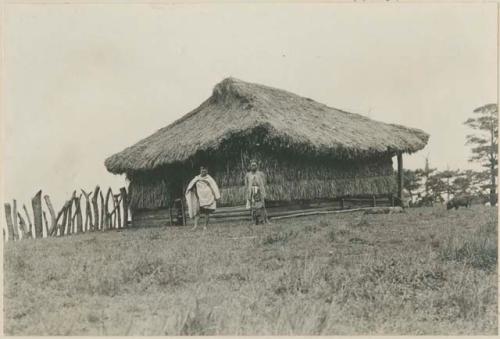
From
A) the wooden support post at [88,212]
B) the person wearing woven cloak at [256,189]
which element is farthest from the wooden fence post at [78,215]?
Result: the person wearing woven cloak at [256,189]

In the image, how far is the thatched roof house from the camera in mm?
12680

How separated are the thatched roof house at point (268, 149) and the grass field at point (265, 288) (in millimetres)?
4584

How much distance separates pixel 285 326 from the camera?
4.45m

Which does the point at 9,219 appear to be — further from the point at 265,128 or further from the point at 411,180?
the point at 411,180

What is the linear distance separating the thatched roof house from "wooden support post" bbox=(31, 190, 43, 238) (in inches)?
103

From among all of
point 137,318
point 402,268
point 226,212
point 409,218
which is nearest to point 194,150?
point 226,212

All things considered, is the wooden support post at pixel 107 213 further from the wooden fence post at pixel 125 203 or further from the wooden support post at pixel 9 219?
the wooden support post at pixel 9 219

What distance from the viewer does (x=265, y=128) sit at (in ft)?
39.9

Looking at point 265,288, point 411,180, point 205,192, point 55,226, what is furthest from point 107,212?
point 411,180

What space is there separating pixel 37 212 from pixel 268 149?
18.0ft

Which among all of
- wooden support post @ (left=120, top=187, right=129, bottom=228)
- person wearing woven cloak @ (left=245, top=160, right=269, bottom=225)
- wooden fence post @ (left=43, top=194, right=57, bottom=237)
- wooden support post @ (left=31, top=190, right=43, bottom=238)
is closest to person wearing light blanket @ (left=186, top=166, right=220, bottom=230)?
person wearing woven cloak @ (left=245, top=160, right=269, bottom=225)

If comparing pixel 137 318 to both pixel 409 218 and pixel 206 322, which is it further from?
pixel 409 218

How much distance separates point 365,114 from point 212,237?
1097 centimetres

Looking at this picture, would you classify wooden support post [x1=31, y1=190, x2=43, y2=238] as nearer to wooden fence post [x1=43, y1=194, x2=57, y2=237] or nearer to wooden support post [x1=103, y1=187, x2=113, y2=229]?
wooden fence post [x1=43, y1=194, x2=57, y2=237]
